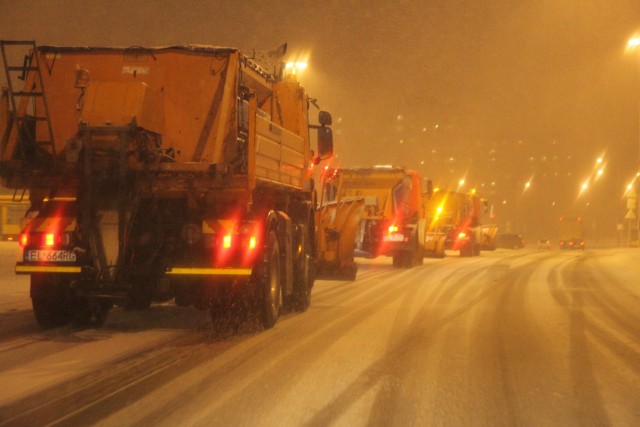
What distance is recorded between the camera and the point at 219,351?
9.45m

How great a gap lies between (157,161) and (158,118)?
69cm

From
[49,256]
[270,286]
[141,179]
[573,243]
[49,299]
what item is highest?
[573,243]

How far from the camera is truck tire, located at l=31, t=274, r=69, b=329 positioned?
1074 centimetres

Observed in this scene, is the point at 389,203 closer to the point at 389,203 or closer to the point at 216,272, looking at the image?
the point at 389,203

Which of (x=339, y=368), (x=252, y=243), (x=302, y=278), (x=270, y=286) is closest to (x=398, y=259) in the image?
(x=302, y=278)

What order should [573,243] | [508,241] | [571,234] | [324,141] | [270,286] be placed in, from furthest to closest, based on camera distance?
[571,234] < [573,243] < [508,241] < [324,141] < [270,286]

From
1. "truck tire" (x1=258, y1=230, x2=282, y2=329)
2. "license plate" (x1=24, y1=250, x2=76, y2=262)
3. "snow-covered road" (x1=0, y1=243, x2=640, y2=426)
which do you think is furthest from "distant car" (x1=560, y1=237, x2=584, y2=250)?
"license plate" (x1=24, y1=250, x2=76, y2=262)

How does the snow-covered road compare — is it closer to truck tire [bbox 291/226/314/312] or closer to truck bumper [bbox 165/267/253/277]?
truck tire [bbox 291/226/314/312]

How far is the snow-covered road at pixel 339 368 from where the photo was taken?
648cm

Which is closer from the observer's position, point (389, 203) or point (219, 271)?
point (219, 271)

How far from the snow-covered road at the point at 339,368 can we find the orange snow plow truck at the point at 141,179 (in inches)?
24.7

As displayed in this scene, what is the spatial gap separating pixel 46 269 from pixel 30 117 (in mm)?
1919

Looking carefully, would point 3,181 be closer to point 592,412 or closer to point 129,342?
point 129,342

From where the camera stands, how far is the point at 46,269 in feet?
33.7
